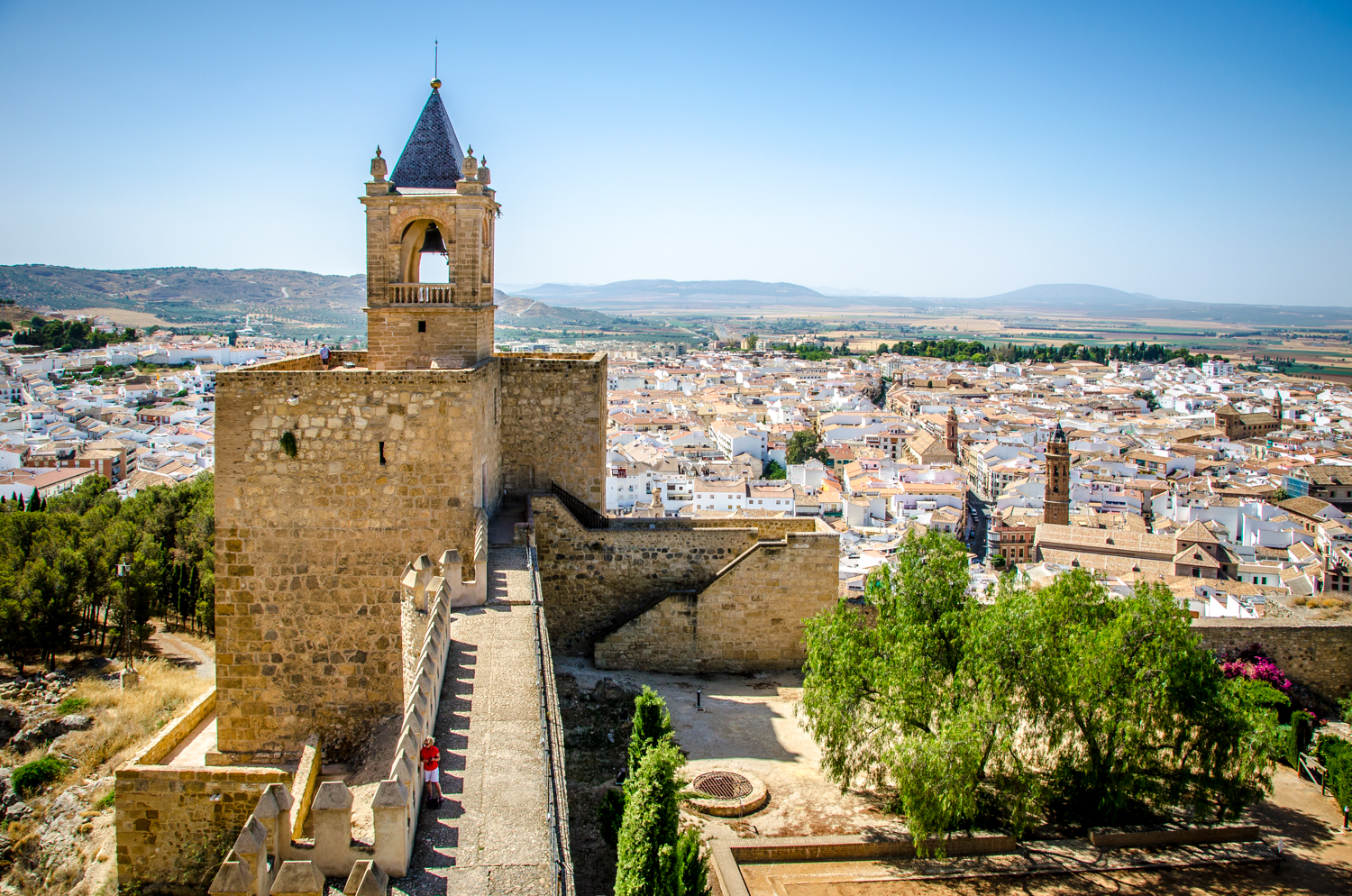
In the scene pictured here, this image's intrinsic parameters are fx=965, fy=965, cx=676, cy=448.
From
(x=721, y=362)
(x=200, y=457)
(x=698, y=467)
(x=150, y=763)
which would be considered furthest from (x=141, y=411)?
(x=721, y=362)

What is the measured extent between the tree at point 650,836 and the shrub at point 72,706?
1851 cm

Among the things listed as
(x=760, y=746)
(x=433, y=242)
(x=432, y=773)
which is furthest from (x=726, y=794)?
(x=433, y=242)

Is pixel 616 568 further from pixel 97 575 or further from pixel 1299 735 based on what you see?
pixel 97 575

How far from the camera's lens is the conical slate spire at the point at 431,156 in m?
12.5

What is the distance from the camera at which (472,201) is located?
12.1 metres

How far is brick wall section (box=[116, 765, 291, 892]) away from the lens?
8227mm

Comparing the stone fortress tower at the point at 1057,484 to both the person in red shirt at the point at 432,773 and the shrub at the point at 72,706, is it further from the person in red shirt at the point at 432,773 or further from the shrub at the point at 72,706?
the person in red shirt at the point at 432,773

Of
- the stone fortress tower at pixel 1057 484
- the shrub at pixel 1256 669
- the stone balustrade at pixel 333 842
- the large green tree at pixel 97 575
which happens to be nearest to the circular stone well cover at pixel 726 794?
the stone balustrade at pixel 333 842

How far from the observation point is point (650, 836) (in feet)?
28.0

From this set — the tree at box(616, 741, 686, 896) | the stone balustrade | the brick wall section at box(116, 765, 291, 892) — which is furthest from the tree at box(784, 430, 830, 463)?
the stone balustrade

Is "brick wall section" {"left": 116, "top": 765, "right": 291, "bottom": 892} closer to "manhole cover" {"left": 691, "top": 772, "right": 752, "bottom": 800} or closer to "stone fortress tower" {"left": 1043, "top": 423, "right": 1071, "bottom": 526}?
"manhole cover" {"left": 691, "top": 772, "right": 752, "bottom": 800}

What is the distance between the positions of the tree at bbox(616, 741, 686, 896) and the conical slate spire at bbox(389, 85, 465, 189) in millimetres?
7792

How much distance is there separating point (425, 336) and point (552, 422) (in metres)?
2.44

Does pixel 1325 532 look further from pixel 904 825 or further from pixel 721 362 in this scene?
pixel 721 362
